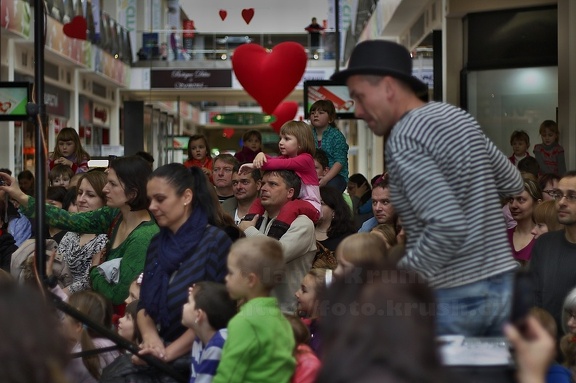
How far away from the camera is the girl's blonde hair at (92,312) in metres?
4.96

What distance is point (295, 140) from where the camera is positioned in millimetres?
6957

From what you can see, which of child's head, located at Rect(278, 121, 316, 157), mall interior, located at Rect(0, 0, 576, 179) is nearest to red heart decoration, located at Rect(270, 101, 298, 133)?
mall interior, located at Rect(0, 0, 576, 179)

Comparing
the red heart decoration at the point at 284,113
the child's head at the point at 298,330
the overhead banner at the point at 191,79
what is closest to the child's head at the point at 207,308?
the child's head at the point at 298,330

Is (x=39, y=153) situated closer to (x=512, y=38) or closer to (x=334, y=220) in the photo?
(x=334, y=220)

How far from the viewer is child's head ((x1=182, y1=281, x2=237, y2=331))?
4219 millimetres

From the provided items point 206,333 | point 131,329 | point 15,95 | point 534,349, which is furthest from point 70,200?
point 534,349

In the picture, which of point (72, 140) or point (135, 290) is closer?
point (135, 290)

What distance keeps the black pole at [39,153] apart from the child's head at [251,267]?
87cm

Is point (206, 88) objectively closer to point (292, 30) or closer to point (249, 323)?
point (292, 30)

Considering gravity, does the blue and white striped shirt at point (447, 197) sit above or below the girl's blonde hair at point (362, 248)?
above

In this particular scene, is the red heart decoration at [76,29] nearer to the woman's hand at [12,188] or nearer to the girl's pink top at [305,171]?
the girl's pink top at [305,171]

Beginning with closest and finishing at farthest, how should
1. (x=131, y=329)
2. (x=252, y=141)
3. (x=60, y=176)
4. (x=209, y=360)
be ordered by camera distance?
(x=209, y=360) < (x=131, y=329) < (x=60, y=176) < (x=252, y=141)

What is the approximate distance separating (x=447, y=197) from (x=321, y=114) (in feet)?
19.2

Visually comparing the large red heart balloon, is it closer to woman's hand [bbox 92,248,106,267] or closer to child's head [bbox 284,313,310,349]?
woman's hand [bbox 92,248,106,267]
